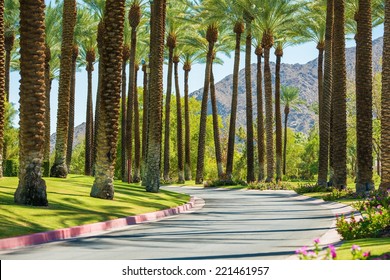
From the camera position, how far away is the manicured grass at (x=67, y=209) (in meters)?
16.6

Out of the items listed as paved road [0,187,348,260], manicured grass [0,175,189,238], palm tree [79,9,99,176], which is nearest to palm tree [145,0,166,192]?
manicured grass [0,175,189,238]

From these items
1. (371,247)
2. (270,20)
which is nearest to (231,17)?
(270,20)

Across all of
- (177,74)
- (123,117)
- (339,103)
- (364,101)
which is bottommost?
(364,101)

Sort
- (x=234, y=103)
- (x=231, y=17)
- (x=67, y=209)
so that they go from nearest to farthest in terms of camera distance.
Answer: (x=67, y=209) < (x=231, y=17) < (x=234, y=103)

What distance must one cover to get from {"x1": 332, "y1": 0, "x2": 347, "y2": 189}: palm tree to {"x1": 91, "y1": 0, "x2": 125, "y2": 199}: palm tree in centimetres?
1406

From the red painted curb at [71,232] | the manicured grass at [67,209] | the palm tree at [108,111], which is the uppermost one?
the palm tree at [108,111]

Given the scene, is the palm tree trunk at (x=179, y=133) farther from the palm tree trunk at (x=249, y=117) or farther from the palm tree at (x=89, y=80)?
the palm tree trunk at (x=249, y=117)

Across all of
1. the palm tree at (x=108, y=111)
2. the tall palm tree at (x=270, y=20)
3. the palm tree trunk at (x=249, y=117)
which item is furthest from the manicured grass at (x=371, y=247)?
the tall palm tree at (x=270, y=20)

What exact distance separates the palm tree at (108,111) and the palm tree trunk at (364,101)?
12.0 metres

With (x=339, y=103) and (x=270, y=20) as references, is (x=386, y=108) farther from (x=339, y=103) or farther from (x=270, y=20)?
(x=270, y=20)

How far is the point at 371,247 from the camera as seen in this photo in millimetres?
11469

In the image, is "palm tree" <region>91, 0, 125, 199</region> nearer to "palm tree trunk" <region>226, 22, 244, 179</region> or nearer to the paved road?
the paved road

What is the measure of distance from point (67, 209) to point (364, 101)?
1627 centimetres

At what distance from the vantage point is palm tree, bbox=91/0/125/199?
80.7ft
